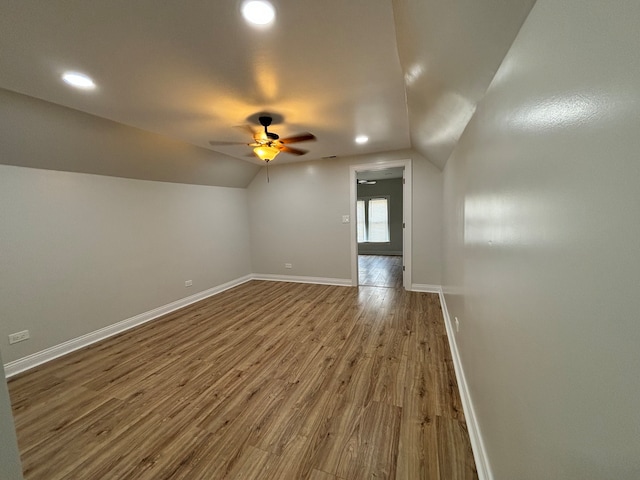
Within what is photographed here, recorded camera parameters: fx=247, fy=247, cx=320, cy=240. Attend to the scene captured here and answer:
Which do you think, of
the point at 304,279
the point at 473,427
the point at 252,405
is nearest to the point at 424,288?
the point at 304,279

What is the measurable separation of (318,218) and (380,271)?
7.11 feet

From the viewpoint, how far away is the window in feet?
26.2

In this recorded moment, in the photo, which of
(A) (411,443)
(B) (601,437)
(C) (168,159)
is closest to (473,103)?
(B) (601,437)

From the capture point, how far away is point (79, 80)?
67.5 inches

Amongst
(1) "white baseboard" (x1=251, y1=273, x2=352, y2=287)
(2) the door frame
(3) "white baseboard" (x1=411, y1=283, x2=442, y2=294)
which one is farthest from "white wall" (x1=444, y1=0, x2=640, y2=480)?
(1) "white baseboard" (x1=251, y1=273, x2=352, y2=287)

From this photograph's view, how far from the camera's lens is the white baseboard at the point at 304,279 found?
4770 mm

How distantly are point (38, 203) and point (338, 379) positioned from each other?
3.46 meters

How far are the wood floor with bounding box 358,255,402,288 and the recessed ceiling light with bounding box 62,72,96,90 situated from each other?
446 centimetres

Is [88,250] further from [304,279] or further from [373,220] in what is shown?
[373,220]

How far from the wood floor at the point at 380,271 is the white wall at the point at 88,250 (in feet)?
10.5

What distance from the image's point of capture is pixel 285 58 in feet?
5.08

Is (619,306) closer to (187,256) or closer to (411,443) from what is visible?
(411,443)

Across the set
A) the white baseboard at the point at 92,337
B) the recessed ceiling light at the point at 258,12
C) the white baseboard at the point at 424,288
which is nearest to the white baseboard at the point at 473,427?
the white baseboard at the point at 424,288

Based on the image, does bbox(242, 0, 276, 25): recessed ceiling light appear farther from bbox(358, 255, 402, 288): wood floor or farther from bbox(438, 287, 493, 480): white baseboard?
bbox(358, 255, 402, 288): wood floor
